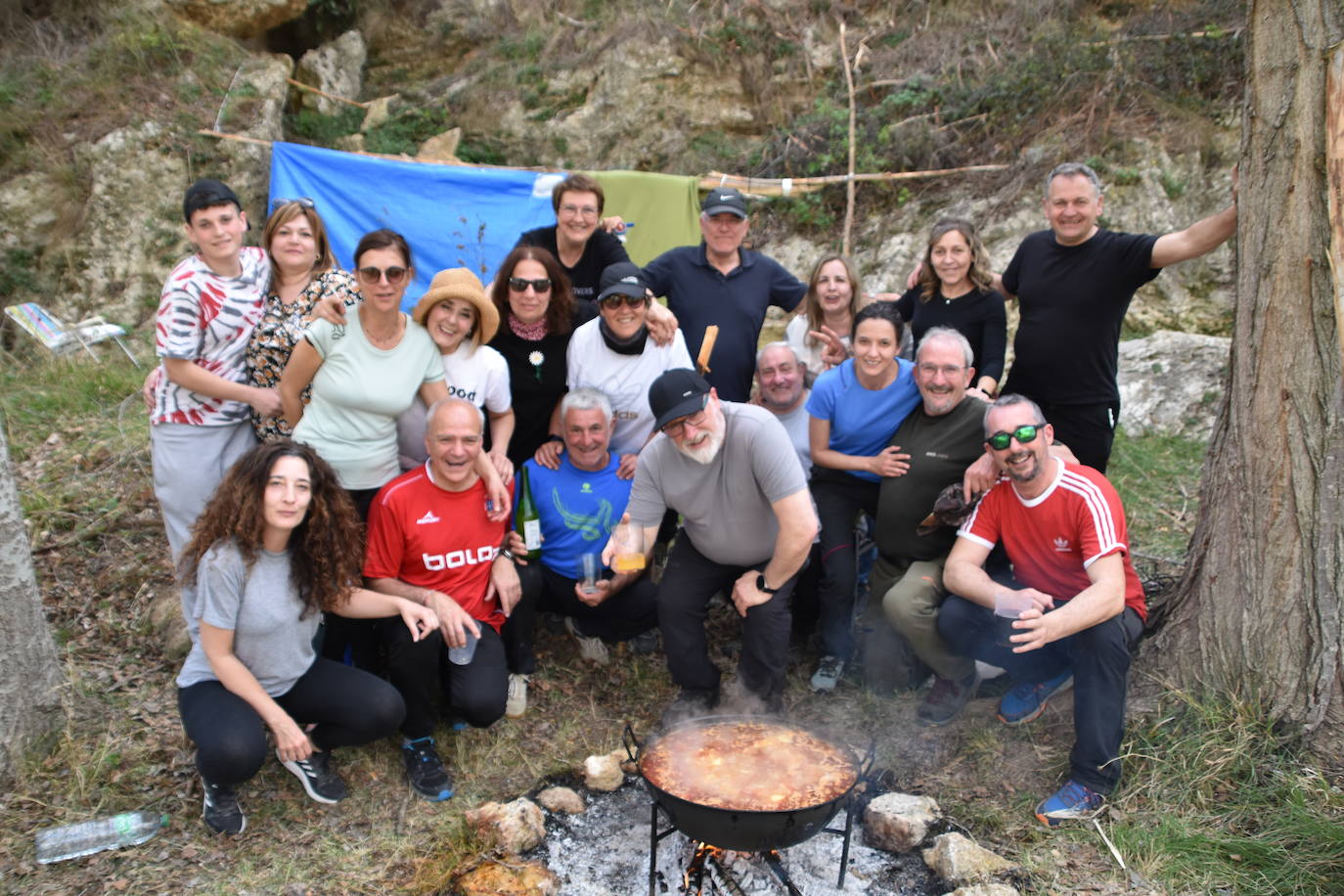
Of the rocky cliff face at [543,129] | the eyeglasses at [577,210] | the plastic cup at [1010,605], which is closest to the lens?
the plastic cup at [1010,605]

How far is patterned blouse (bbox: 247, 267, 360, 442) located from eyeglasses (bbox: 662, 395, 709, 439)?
155 cm

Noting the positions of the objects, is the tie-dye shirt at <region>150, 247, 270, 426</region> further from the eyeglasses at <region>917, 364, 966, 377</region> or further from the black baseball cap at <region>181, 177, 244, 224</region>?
the eyeglasses at <region>917, 364, 966, 377</region>

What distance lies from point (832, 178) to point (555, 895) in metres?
7.69

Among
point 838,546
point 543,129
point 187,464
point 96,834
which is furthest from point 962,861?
point 543,129

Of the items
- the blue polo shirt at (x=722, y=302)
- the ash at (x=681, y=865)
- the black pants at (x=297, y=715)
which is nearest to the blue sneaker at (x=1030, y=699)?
the ash at (x=681, y=865)

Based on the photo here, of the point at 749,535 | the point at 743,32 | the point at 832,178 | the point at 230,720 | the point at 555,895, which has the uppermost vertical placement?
the point at 743,32

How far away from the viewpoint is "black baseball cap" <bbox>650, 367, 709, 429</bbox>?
3.46 meters

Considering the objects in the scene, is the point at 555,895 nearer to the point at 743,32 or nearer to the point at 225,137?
the point at 225,137

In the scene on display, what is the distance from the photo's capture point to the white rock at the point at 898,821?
3.36 m

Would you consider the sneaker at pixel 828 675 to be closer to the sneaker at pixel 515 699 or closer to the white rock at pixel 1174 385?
the sneaker at pixel 515 699

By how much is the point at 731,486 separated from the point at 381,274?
170 centimetres

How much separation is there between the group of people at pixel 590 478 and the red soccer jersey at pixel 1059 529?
0.01m

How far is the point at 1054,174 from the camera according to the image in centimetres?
411

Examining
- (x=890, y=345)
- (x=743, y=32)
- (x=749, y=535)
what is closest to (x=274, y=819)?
(x=749, y=535)
